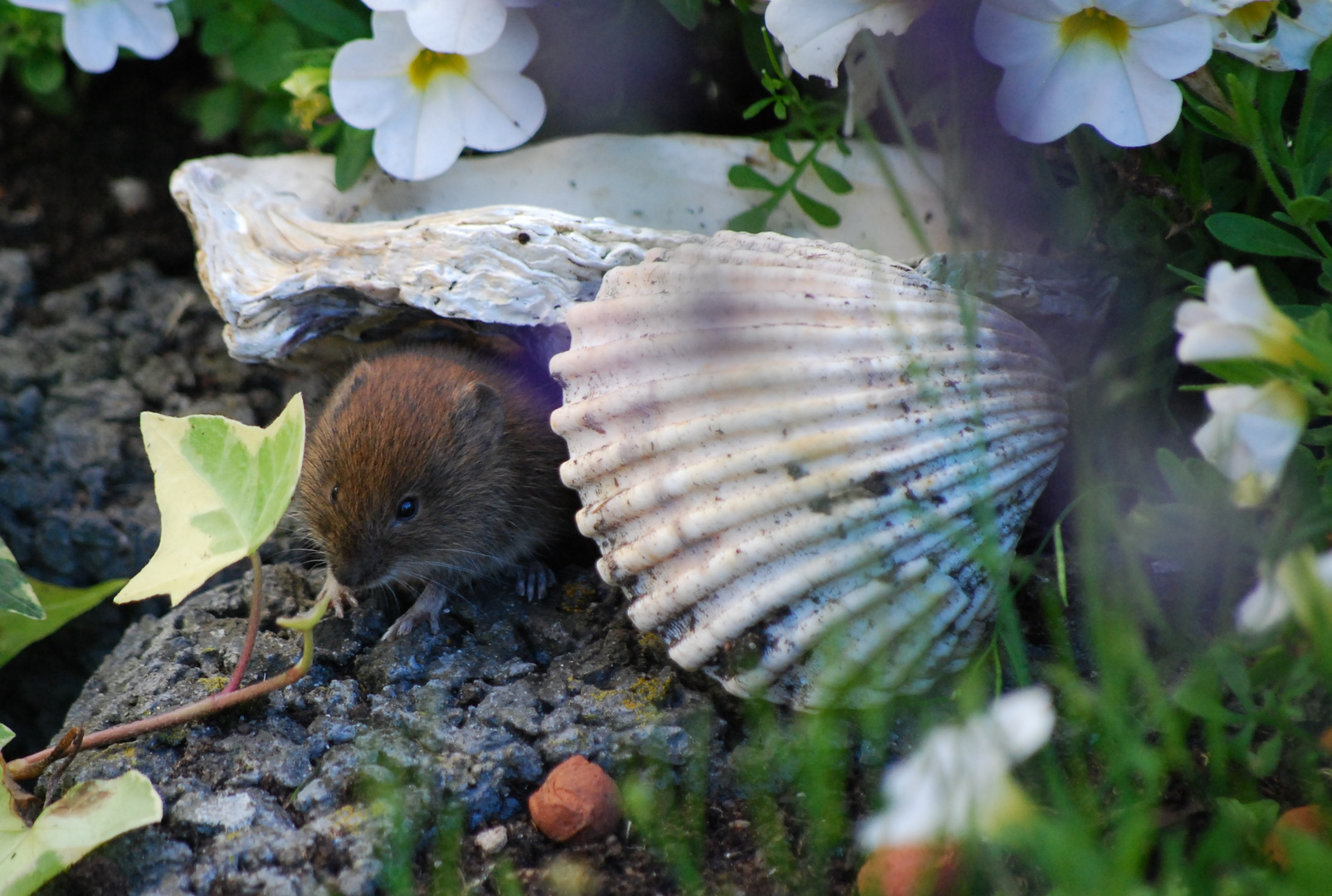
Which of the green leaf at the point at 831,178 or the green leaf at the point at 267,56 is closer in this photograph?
the green leaf at the point at 831,178

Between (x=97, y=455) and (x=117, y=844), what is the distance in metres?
1.47

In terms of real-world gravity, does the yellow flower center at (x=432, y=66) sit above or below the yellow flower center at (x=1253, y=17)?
below

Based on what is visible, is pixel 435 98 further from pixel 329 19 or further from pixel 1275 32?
pixel 1275 32

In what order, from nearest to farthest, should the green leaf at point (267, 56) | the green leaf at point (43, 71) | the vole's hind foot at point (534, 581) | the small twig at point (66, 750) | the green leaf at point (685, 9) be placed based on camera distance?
1. the small twig at point (66, 750)
2. the green leaf at point (685, 9)
3. the vole's hind foot at point (534, 581)
4. the green leaf at point (267, 56)
5. the green leaf at point (43, 71)

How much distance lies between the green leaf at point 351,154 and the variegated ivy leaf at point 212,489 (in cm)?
102

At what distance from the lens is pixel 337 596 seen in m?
2.59

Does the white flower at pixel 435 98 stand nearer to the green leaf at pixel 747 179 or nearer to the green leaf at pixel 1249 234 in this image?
the green leaf at pixel 747 179

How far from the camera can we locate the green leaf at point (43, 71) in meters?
3.39

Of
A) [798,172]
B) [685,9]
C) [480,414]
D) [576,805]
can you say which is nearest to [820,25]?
[685,9]

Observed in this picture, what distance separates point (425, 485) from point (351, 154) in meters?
0.89

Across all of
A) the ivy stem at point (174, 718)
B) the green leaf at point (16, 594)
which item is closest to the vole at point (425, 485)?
the ivy stem at point (174, 718)

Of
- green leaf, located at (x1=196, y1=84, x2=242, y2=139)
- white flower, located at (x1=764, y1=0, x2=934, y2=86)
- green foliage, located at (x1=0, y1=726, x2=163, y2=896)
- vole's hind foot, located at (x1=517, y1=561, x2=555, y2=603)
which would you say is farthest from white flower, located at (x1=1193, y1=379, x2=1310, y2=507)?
green leaf, located at (x1=196, y1=84, x2=242, y2=139)

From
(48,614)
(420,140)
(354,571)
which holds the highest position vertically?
(420,140)

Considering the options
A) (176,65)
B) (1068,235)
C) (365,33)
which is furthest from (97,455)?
(1068,235)
